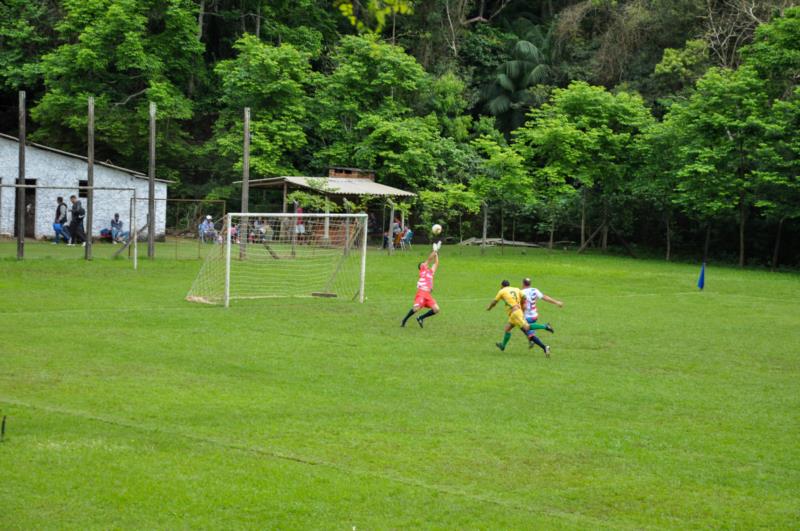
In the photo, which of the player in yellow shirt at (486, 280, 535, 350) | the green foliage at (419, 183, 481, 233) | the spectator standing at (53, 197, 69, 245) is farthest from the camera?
the green foliage at (419, 183, 481, 233)

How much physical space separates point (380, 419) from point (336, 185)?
34.2m

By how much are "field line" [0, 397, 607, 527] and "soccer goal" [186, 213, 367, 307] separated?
440 inches

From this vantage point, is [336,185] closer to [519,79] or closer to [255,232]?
[255,232]

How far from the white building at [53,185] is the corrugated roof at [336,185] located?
5.10m

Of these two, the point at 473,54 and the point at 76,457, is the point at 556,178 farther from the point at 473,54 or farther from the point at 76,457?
the point at 76,457

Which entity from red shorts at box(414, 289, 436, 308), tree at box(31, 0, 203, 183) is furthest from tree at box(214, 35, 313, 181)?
red shorts at box(414, 289, 436, 308)

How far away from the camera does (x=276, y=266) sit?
108 feet

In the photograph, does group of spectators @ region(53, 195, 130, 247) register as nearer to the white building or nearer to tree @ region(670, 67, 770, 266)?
the white building

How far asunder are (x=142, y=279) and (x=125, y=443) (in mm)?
18130

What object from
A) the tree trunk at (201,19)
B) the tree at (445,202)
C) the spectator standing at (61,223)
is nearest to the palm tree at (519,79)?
the tree at (445,202)

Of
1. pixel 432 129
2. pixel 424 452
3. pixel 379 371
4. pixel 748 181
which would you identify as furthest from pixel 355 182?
pixel 424 452

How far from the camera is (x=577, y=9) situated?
189ft

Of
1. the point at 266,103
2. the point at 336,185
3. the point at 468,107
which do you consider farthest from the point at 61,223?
the point at 468,107

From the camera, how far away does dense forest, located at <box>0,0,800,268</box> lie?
43.8 meters
